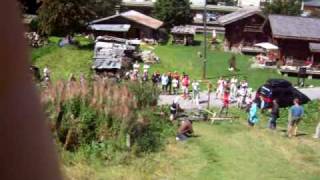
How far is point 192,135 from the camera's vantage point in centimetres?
1781

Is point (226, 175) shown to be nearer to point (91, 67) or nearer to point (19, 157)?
point (19, 157)

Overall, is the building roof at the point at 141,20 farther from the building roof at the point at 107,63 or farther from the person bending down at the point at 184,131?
the person bending down at the point at 184,131

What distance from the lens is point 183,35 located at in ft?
169

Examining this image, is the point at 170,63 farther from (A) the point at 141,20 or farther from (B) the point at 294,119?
(B) the point at 294,119

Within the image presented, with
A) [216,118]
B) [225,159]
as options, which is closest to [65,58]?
[216,118]

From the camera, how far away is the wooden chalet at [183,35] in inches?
2023

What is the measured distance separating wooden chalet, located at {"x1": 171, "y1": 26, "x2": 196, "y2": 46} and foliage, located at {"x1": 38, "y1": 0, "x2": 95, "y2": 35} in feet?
35.5

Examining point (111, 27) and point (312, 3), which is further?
point (312, 3)

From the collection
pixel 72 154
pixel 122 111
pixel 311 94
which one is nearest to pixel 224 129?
pixel 122 111

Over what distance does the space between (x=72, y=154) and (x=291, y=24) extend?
30.6m

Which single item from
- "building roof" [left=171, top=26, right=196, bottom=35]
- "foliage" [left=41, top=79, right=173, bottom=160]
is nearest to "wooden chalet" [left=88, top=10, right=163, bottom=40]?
"building roof" [left=171, top=26, right=196, bottom=35]

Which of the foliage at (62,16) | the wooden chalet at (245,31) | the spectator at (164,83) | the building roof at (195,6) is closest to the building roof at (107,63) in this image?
the spectator at (164,83)

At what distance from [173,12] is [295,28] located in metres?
18.2

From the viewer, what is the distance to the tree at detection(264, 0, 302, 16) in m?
57.1
